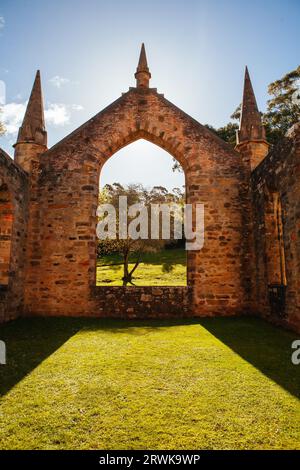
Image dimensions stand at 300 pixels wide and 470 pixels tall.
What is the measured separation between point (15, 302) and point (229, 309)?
262 inches

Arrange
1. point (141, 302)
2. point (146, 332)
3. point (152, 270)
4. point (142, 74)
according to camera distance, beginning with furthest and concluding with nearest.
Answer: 1. point (152, 270)
2. point (142, 74)
3. point (141, 302)
4. point (146, 332)

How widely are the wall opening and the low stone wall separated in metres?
2.57

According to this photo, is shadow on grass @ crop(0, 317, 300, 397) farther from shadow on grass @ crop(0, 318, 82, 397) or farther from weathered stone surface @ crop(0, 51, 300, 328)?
weathered stone surface @ crop(0, 51, 300, 328)

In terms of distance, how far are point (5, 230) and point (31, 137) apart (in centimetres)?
370

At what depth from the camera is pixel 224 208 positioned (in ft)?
32.2

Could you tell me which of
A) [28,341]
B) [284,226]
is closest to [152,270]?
[284,226]

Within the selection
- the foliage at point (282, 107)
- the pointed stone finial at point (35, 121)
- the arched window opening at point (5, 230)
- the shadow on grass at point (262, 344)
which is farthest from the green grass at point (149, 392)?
the foliage at point (282, 107)

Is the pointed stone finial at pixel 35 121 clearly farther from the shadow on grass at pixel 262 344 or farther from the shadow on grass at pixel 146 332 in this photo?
the shadow on grass at pixel 262 344

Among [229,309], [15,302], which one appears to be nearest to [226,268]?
[229,309]

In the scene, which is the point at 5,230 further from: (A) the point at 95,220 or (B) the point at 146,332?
(B) the point at 146,332

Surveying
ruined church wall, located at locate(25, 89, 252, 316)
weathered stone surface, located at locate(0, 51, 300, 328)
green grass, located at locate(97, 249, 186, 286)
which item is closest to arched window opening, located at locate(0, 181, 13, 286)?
weathered stone surface, located at locate(0, 51, 300, 328)

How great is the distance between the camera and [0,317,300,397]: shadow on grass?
4348 millimetres

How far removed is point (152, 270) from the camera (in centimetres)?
2036

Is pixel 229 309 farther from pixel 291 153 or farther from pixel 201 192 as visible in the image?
pixel 291 153
